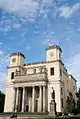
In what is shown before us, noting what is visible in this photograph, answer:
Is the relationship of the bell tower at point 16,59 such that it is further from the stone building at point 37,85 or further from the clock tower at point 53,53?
the clock tower at point 53,53

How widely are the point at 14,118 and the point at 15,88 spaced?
17791mm

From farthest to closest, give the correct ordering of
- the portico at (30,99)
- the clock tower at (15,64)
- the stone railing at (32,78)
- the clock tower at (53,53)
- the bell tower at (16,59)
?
the bell tower at (16,59) < the clock tower at (15,64) < the clock tower at (53,53) < the stone railing at (32,78) < the portico at (30,99)

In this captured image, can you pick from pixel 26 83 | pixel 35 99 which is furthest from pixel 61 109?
pixel 26 83

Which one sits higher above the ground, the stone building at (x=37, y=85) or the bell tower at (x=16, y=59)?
the bell tower at (x=16, y=59)

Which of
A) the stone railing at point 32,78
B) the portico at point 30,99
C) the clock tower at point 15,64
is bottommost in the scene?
the portico at point 30,99

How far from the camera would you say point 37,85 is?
4531 cm

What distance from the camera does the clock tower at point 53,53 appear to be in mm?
47197

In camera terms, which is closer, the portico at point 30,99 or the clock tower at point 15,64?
the portico at point 30,99

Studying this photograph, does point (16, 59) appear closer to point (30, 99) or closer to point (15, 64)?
point (15, 64)

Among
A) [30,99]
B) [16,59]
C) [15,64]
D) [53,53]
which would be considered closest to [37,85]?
[30,99]

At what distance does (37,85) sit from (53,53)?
29.8ft

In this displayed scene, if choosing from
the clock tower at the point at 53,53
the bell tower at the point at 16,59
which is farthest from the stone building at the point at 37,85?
the bell tower at the point at 16,59

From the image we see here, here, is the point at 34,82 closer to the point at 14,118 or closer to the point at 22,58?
the point at 22,58

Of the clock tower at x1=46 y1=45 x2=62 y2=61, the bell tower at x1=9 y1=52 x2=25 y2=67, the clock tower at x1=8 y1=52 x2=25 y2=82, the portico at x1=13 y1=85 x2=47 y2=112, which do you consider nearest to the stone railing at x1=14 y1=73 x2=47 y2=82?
the portico at x1=13 y1=85 x2=47 y2=112
